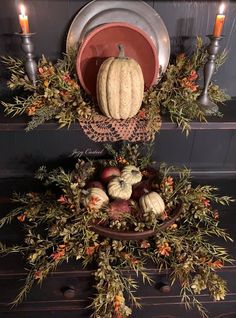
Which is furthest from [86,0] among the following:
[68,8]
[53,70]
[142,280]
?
[142,280]

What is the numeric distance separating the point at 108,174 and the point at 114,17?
48 cm

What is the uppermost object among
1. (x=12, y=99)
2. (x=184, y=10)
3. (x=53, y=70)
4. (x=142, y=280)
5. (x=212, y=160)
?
(x=184, y=10)

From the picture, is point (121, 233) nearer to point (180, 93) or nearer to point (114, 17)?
point (180, 93)

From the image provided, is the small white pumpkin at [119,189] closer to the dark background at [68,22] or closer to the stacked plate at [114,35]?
the stacked plate at [114,35]

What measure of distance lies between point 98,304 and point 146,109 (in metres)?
0.56

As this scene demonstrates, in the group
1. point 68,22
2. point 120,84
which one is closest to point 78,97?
point 120,84

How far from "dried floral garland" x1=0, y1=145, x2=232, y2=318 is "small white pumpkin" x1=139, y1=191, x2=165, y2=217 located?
2 cm

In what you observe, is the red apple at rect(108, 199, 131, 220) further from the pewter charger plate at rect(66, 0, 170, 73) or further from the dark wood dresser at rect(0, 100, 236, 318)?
the pewter charger plate at rect(66, 0, 170, 73)

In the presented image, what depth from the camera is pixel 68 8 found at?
35.7 inches

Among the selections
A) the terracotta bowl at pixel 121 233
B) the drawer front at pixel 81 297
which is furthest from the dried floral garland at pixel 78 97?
the drawer front at pixel 81 297

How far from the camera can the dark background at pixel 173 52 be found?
35.9 inches

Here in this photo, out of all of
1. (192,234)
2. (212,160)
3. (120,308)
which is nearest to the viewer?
(120,308)

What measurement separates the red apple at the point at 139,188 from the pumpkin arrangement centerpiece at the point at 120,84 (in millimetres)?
277

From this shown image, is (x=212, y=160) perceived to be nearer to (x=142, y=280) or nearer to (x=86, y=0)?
(x=142, y=280)
